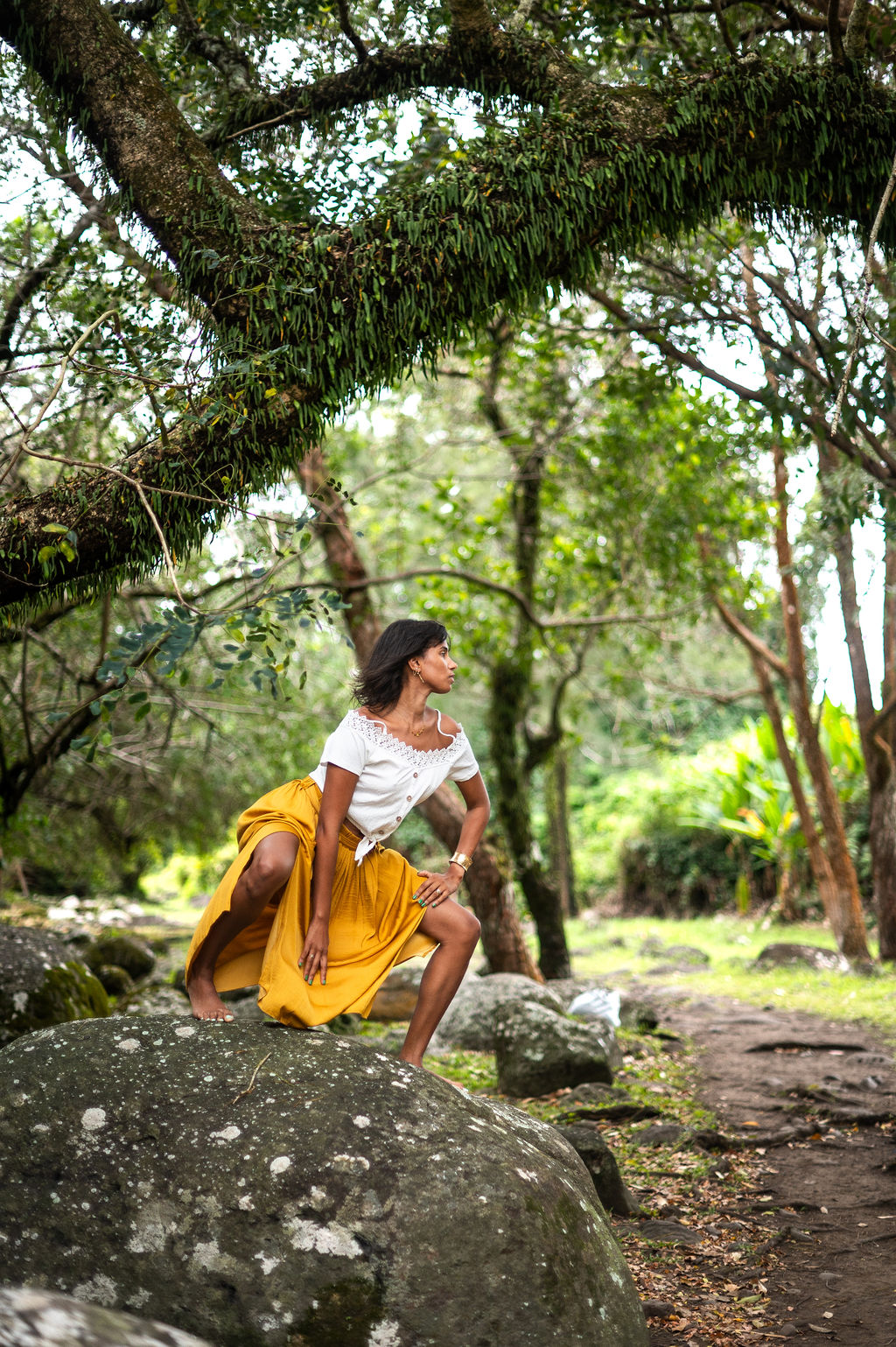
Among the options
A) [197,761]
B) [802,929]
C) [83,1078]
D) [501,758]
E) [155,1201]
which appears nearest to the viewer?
[155,1201]

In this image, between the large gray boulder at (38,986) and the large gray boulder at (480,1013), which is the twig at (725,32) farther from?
the large gray boulder at (480,1013)

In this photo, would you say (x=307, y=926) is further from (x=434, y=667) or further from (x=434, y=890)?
(x=434, y=667)

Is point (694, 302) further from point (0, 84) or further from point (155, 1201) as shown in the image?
point (155, 1201)

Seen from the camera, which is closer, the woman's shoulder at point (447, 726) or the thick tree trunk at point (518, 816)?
the woman's shoulder at point (447, 726)

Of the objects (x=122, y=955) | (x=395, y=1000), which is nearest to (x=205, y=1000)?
(x=395, y=1000)

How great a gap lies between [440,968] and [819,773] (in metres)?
9.19

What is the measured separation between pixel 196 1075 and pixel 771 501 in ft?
30.5

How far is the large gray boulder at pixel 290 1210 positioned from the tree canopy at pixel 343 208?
6.15 ft

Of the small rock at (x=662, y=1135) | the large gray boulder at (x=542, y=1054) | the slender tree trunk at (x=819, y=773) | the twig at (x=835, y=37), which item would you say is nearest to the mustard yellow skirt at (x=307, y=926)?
the small rock at (x=662, y=1135)

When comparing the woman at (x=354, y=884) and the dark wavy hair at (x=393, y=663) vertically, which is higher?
the dark wavy hair at (x=393, y=663)

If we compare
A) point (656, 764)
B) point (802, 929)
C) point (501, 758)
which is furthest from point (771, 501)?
point (656, 764)

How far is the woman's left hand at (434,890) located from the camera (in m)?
4.10

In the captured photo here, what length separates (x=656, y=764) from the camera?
23344 mm

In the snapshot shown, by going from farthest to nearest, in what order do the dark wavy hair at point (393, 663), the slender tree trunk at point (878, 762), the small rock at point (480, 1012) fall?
the slender tree trunk at point (878, 762) → the small rock at point (480, 1012) → the dark wavy hair at point (393, 663)
